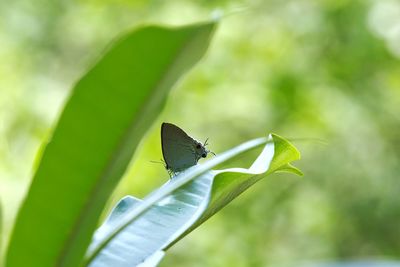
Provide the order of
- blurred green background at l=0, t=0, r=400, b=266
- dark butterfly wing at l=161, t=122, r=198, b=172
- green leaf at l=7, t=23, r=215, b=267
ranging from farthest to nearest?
blurred green background at l=0, t=0, r=400, b=266, dark butterfly wing at l=161, t=122, r=198, b=172, green leaf at l=7, t=23, r=215, b=267

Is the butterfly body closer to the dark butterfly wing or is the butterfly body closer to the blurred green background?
the dark butterfly wing

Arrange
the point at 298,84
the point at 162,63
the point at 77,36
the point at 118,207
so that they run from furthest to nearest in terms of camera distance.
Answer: the point at 77,36 → the point at 298,84 → the point at 118,207 → the point at 162,63

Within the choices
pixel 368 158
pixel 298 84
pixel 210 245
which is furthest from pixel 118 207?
pixel 368 158

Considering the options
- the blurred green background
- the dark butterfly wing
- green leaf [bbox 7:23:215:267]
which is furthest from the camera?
the blurred green background

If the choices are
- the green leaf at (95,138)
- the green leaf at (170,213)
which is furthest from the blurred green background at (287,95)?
the green leaf at (95,138)

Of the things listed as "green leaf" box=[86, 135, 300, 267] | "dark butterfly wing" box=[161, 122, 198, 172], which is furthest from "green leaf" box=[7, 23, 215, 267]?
"dark butterfly wing" box=[161, 122, 198, 172]

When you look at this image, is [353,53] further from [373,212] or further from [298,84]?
[373,212]

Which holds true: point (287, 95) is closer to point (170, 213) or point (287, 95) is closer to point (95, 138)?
point (170, 213)

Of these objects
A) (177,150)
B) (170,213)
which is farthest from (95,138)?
(177,150)
